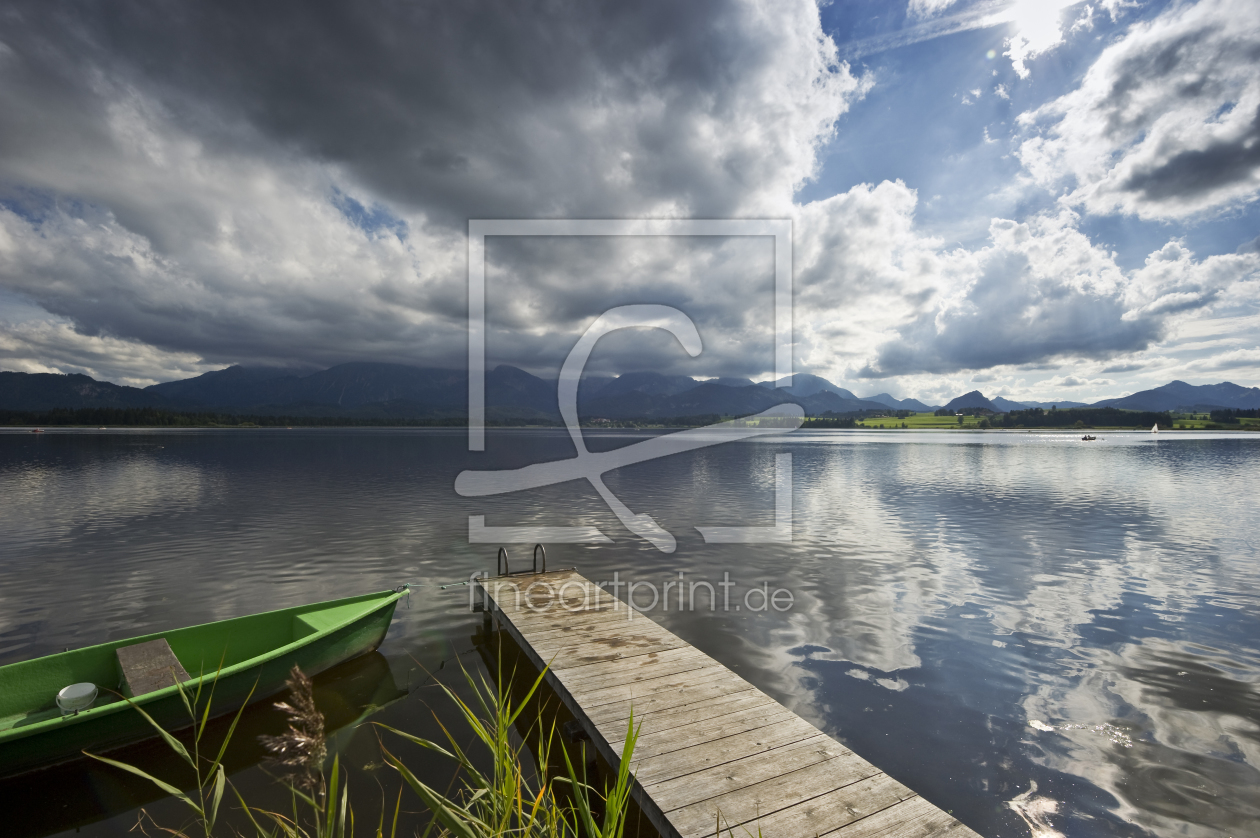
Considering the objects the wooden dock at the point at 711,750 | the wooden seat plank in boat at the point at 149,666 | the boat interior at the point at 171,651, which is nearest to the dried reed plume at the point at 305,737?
the wooden dock at the point at 711,750

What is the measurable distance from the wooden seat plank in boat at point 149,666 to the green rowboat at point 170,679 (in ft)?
0.52

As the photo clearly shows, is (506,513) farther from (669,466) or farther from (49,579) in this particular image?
(669,466)

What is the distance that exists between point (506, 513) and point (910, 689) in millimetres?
28502

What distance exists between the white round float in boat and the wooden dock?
7921mm

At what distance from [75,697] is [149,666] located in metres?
1.07

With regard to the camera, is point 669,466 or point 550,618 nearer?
point 550,618

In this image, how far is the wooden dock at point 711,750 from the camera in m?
6.62

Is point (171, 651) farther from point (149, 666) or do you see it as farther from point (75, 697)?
point (75, 697)

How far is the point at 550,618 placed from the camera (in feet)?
45.1

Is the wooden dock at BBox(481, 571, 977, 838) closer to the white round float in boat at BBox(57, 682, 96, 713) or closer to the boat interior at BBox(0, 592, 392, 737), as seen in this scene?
the boat interior at BBox(0, 592, 392, 737)

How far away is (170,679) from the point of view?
1038cm

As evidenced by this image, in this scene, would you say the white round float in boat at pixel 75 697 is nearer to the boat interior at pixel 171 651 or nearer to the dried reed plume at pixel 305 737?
the boat interior at pixel 171 651

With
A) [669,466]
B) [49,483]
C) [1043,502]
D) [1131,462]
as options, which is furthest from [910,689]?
[1131,462]

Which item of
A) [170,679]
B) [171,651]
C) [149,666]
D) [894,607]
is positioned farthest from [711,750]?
[894,607]
